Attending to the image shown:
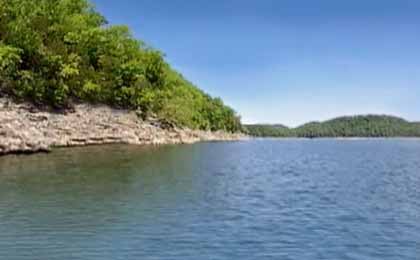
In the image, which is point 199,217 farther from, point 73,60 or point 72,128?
point 73,60

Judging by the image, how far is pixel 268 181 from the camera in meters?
32.1

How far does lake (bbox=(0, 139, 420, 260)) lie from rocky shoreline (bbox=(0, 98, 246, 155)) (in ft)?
44.9

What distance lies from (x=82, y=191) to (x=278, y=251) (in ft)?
40.8

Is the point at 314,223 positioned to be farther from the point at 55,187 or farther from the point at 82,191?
the point at 55,187

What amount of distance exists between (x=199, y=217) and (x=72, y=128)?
153 feet

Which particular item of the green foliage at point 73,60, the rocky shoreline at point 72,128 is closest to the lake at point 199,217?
the rocky shoreline at point 72,128

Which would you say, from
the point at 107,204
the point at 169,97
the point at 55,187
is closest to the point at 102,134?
the point at 169,97

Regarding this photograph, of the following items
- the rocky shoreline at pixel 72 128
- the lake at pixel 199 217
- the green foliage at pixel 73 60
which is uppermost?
the green foliage at pixel 73 60

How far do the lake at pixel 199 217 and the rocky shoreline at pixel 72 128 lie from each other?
1367 centimetres

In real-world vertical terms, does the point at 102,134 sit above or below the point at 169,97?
below

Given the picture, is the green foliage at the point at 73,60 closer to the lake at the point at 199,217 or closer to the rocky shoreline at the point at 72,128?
the rocky shoreline at the point at 72,128

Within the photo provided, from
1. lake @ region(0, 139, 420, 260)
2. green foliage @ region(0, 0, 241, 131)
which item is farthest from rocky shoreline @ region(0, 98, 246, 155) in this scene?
lake @ region(0, 139, 420, 260)

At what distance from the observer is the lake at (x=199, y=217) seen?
47.2ft

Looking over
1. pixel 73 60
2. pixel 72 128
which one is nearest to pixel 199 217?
pixel 72 128
